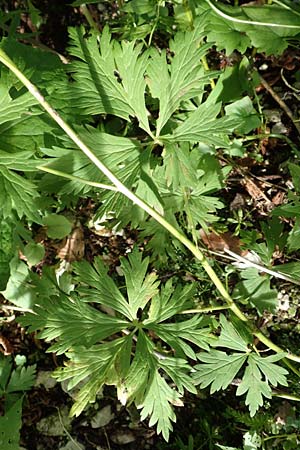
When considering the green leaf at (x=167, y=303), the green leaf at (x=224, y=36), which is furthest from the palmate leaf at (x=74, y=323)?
the green leaf at (x=224, y=36)

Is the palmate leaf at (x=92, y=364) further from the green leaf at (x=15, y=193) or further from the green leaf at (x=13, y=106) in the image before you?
the green leaf at (x=13, y=106)

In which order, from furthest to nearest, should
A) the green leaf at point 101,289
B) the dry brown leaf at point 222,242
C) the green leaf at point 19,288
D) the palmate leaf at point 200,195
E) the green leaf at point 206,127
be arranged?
the dry brown leaf at point 222,242 → the green leaf at point 19,288 → the palmate leaf at point 200,195 → the green leaf at point 101,289 → the green leaf at point 206,127

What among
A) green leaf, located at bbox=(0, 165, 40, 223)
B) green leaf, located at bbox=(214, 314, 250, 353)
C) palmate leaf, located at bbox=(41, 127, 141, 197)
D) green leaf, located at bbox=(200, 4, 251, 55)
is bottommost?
green leaf, located at bbox=(214, 314, 250, 353)

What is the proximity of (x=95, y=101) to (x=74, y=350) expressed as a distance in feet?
2.82

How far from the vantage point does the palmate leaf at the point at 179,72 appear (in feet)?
6.14

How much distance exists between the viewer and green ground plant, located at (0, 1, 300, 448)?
186 cm

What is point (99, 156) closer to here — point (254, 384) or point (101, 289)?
point (101, 289)

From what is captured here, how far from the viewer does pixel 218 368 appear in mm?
2074

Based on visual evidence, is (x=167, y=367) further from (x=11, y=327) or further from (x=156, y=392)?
(x=11, y=327)

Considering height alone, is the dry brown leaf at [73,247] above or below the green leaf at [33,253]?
below

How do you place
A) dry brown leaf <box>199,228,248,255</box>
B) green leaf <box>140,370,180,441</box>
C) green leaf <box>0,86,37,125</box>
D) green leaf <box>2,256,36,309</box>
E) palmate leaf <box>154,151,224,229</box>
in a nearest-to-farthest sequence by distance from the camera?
green leaf <box>0,86,37,125</box>
green leaf <box>140,370,180,441</box>
palmate leaf <box>154,151,224,229</box>
green leaf <box>2,256,36,309</box>
dry brown leaf <box>199,228,248,255</box>

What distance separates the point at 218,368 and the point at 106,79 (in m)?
1.10

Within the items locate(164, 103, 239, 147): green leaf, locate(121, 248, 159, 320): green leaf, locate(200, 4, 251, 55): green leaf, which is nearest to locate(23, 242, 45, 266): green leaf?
locate(121, 248, 159, 320): green leaf

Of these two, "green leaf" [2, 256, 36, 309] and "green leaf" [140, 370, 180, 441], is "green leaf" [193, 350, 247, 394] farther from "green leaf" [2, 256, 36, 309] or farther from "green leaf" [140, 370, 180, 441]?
"green leaf" [2, 256, 36, 309]
